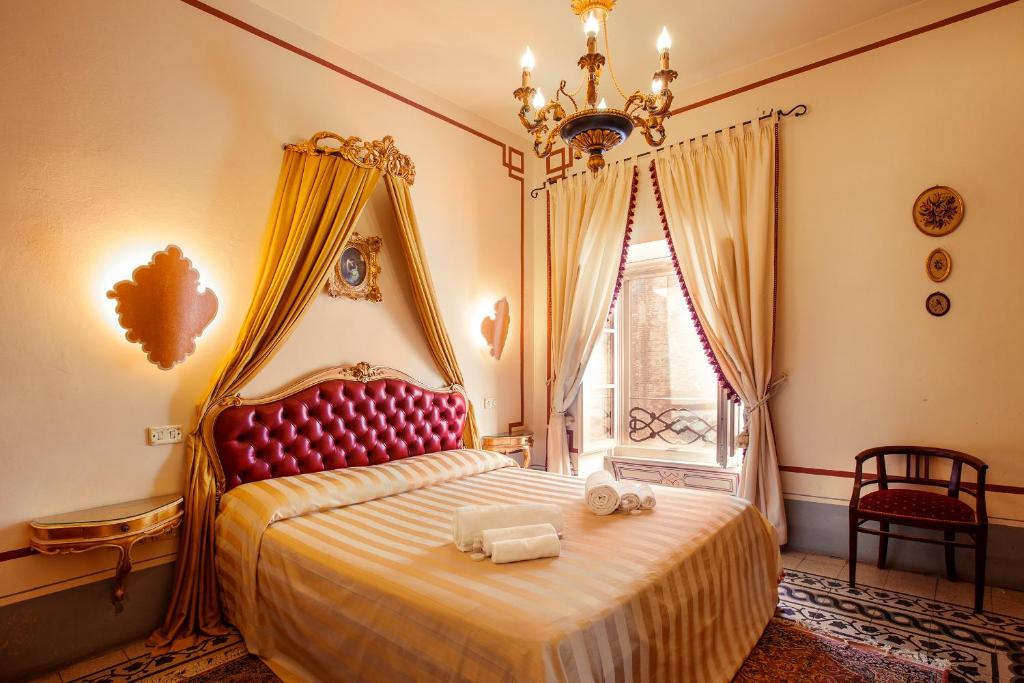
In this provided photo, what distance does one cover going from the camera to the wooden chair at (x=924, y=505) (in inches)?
Answer: 79.0

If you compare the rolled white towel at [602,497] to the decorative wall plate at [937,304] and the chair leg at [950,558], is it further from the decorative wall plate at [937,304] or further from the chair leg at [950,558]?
the decorative wall plate at [937,304]

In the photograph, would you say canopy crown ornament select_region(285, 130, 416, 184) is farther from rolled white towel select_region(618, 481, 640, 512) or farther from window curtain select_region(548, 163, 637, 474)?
rolled white towel select_region(618, 481, 640, 512)

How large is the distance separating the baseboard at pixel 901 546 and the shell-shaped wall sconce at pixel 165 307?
9.52 ft

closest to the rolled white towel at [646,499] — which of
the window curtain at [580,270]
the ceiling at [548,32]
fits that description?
the window curtain at [580,270]

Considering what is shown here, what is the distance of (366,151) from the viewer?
2557mm

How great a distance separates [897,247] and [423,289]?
91.1 inches

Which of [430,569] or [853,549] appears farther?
[853,549]

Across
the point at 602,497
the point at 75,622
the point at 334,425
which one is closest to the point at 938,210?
the point at 602,497

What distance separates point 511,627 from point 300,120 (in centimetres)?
235

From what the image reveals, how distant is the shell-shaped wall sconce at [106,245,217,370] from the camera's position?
6.27ft

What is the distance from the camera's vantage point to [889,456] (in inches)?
96.9

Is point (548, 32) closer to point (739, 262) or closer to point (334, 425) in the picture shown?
point (739, 262)

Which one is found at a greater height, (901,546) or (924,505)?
(924,505)

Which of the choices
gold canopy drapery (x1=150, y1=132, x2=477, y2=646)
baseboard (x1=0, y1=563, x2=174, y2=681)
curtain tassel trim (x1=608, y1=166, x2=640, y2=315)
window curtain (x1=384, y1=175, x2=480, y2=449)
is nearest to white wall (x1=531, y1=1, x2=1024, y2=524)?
curtain tassel trim (x1=608, y1=166, x2=640, y2=315)
